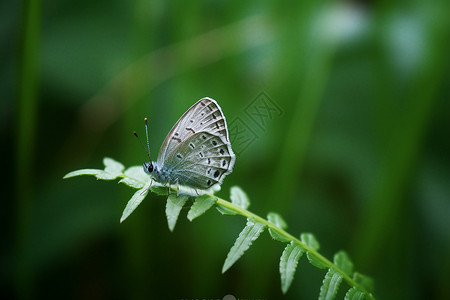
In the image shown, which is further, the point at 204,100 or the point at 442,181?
the point at 442,181

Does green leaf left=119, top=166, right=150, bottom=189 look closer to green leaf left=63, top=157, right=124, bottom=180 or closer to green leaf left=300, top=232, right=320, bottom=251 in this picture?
green leaf left=63, top=157, right=124, bottom=180

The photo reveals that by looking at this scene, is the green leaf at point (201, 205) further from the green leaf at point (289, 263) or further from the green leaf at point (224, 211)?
the green leaf at point (289, 263)

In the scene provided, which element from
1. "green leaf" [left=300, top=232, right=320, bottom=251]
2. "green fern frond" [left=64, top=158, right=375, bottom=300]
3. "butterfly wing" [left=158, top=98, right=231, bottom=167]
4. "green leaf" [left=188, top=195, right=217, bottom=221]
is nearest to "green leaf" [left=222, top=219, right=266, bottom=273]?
"green fern frond" [left=64, top=158, right=375, bottom=300]

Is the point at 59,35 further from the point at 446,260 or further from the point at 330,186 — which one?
the point at 446,260

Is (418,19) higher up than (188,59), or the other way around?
(418,19)

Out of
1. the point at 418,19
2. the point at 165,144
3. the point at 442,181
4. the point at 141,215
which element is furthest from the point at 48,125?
the point at 442,181

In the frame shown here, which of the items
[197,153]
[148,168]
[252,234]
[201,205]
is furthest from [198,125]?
[252,234]
